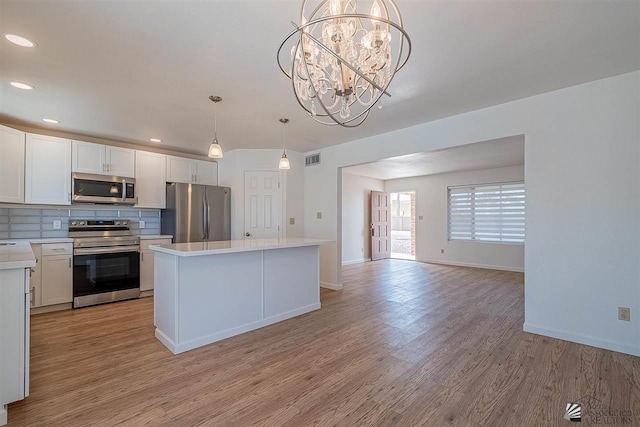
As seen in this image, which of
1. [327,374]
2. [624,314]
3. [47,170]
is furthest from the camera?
[47,170]

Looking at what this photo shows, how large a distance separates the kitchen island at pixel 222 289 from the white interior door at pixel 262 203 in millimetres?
1730

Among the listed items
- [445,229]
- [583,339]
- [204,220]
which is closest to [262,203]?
[204,220]

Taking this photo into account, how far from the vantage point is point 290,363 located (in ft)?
7.74

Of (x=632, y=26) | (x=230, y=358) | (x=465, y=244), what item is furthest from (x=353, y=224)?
(x=632, y=26)

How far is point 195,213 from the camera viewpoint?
184 inches

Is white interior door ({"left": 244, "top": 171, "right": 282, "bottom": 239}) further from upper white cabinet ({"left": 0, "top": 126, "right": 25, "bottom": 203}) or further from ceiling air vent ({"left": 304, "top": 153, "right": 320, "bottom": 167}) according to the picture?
upper white cabinet ({"left": 0, "top": 126, "right": 25, "bottom": 203})

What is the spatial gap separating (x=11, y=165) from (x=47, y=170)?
338 millimetres

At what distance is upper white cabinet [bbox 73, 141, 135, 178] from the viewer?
400 centimetres

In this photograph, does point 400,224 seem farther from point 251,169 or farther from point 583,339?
point 583,339

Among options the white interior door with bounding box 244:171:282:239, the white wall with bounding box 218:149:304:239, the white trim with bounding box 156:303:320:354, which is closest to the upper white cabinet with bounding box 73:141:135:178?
the white wall with bounding box 218:149:304:239

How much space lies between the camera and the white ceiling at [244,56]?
176 cm

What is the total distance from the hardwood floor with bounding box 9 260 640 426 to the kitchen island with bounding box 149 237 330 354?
0.54ft

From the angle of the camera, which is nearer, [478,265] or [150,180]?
[150,180]

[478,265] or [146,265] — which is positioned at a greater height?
[146,265]
